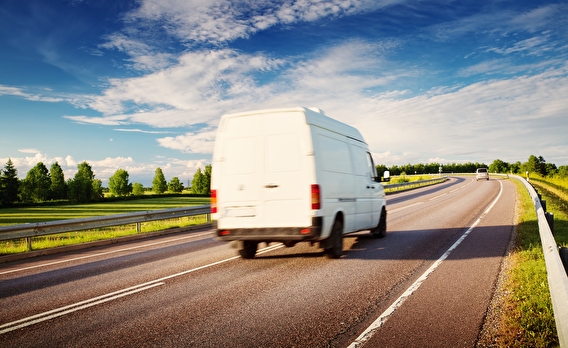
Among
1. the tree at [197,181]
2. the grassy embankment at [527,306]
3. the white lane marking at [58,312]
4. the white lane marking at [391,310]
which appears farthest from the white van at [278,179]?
the tree at [197,181]

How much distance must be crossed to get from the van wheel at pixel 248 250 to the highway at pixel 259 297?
15 centimetres

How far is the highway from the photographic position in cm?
407

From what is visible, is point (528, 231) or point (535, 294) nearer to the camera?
point (535, 294)

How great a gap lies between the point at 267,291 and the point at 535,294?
3.52 metres

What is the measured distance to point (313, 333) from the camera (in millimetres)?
4070

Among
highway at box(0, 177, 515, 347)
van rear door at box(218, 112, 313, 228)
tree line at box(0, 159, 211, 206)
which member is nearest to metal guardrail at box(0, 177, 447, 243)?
highway at box(0, 177, 515, 347)

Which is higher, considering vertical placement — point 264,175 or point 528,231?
point 264,175

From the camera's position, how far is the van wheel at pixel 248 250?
8.20 meters

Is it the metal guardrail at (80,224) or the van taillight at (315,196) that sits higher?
the van taillight at (315,196)

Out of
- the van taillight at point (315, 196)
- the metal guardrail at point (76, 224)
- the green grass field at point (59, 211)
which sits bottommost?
the green grass field at point (59, 211)

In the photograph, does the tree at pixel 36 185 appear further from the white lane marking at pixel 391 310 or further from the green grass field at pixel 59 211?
the white lane marking at pixel 391 310

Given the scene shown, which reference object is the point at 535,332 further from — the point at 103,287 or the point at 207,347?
the point at 103,287

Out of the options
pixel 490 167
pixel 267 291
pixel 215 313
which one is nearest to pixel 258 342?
pixel 215 313

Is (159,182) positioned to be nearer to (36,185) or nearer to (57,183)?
(57,183)
